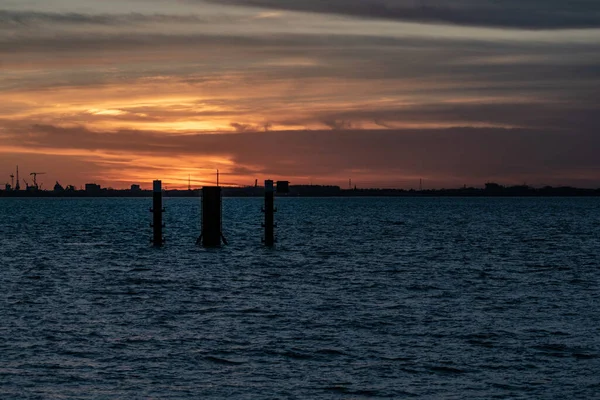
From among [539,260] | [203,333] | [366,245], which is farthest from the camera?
[366,245]

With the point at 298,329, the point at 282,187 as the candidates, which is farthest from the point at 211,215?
the point at 298,329

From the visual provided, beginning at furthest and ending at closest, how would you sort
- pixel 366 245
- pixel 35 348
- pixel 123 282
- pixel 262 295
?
1. pixel 366 245
2. pixel 123 282
3. pixel 262 295
4. pixel 35 348

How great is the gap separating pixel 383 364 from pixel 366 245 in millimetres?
47216

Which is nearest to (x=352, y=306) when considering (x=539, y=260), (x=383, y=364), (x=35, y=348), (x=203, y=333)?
(x=203, y=333)

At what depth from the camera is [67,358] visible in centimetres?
2142

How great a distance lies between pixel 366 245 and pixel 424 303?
3621cm

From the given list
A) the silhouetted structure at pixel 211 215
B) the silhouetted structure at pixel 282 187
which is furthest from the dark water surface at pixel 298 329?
the silhouetted structure at pixel 282 187

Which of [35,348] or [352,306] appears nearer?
[35,348]

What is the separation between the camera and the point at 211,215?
182 ft

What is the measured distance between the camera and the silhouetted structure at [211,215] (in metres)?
53.2

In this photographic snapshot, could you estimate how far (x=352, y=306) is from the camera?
31031 millimetres

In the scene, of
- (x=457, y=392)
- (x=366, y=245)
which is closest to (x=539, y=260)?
(x=366, y=245)

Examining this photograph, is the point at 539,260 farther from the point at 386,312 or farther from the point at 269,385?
the point at 269,385

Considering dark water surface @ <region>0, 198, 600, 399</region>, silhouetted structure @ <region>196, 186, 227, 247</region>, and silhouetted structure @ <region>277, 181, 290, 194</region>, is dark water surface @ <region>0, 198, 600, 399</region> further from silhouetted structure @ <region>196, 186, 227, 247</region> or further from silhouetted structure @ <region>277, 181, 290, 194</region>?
silhouetted structure @ <region>277, 181, 290, 194</region>
